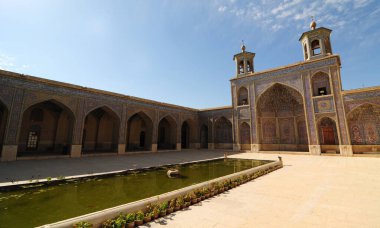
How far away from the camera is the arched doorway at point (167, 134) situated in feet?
61.0

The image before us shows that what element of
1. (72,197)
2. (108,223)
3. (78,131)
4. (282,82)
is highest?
(282,82)

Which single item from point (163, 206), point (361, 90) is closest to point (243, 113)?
point (361, 90)

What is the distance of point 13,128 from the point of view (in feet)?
31.7

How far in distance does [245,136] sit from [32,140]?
17.7m

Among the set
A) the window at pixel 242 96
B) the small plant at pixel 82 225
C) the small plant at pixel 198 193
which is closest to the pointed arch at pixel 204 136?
the window at pixel 242 96

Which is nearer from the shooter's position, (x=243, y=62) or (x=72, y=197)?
(x=72, y=197)

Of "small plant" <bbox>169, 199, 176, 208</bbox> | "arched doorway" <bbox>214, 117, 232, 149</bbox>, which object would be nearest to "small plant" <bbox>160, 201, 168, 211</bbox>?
"small plant" <bbox>169, 199, 176, 208</bbox>

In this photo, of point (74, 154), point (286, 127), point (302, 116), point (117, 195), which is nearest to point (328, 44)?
point (302, 116)

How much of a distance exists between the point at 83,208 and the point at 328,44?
62.9 feet

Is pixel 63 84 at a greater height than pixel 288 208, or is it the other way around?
pixel 63 84

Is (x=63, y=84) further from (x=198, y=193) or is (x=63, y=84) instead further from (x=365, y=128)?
(x=365, y=128)

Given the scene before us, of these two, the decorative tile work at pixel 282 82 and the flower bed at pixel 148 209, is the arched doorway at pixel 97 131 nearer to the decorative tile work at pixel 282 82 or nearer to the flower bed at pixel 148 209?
the flower bed at pixel 148 209

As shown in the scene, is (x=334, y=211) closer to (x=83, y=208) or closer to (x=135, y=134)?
(x=83, y=208)

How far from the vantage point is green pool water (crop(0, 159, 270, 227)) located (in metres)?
3.22
